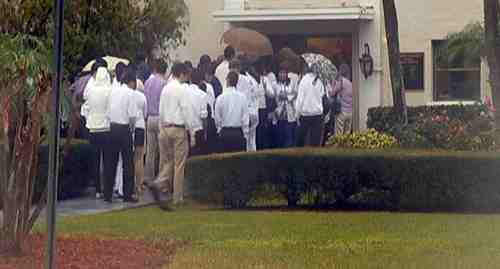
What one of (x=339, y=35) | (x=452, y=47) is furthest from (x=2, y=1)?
(x=339, y=35)

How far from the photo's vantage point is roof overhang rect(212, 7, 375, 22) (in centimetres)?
2639

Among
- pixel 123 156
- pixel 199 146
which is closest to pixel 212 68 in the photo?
pixel 199 146

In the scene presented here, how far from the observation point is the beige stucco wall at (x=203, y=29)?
27.3 metres

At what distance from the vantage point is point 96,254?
10.7m

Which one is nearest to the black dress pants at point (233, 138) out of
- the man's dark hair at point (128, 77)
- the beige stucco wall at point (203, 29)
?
the man's dark hair at point (128, 77)

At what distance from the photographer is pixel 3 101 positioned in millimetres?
10258

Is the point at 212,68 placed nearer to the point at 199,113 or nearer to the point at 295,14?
the point at 199,113

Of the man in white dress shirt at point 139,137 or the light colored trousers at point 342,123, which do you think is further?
the light colored trousers at point 342,123

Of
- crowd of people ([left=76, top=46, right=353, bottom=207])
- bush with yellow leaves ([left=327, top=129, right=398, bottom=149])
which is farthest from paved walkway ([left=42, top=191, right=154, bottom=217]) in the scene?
bush with yellow leaves ([left=327, top=129, right=398, bottom=149])

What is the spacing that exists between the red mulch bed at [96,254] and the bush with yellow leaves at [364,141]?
6.26 meters

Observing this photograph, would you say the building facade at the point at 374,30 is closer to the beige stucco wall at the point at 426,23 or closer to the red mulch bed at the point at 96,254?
the beige stucco wall at the point at 426,23

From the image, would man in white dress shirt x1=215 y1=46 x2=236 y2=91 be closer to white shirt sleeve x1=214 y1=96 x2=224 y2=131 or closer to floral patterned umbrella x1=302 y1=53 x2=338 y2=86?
floral patterned umbrella x1=302 y1=53 x2=338 y2=86

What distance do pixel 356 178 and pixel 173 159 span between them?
105 inches

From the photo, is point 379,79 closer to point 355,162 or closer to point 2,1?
point 355,162
